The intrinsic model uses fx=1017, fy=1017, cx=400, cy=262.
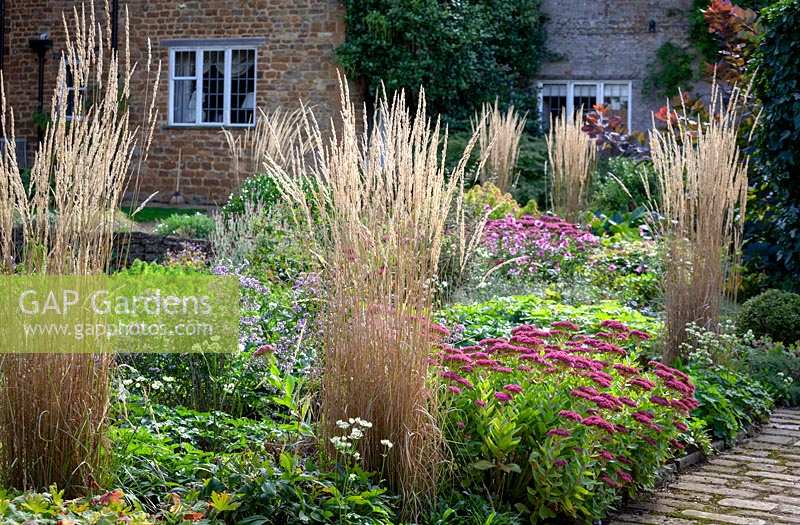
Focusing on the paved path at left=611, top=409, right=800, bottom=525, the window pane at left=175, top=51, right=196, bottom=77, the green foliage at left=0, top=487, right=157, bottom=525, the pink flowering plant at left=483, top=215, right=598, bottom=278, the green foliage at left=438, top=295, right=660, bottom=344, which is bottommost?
the paved path at left=611, top=409, right=800, bottom=525

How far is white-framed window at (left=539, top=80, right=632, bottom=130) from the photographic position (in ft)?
51.4

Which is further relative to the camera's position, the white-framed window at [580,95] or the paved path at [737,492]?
the white-framed window at [580,95]

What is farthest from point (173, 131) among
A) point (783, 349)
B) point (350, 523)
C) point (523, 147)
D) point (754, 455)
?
point (350, 523)

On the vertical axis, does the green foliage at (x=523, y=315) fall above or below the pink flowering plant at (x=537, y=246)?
below

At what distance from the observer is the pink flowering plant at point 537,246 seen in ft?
26.7

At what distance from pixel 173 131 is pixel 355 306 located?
12.9 meters

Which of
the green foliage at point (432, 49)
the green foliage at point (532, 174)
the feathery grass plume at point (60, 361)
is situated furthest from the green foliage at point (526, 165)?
the feathery grass plume at point (60, 361)

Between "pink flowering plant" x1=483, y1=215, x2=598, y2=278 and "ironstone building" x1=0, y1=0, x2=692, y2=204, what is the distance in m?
7.12

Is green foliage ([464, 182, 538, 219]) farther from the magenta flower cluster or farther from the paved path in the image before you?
the magenta flower cluster

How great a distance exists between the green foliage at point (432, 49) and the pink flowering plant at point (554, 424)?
10.0 meters

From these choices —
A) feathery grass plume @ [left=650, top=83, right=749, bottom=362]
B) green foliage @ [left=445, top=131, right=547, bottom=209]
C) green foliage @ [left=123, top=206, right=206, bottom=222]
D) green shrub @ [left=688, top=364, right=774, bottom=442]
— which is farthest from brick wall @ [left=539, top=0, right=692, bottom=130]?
green shrub @ [left=688, top=364, right=774, bottom=442]

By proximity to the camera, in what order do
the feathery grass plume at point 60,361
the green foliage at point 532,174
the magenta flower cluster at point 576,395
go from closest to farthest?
1. the feathery grass plume at point 60,361
2. the magenta flower cluster at point 576,395
3. the green foliage at point 532,174

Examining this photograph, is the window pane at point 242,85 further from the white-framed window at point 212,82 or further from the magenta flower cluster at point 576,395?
the magenta flower cluster at point 576,395

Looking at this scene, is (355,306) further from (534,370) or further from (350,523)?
(534,370)
